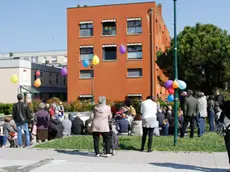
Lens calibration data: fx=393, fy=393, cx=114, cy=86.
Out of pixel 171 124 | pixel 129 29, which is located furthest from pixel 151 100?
pixel 129 29

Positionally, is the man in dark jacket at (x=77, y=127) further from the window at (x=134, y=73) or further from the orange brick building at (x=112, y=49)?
the window at (x=134, y=73)

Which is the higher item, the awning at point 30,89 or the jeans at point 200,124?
the awning at point 30,89

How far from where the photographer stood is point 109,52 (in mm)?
43031

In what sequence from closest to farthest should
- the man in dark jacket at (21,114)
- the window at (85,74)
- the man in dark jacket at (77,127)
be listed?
1. the man in dark jacket at (21,114)
2. the man in dark jacket at (77,127)
3. the window at (85,74)

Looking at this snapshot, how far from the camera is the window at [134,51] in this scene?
137 ft

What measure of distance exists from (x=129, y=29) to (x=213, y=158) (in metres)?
33.3

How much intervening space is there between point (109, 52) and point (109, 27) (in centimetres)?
271

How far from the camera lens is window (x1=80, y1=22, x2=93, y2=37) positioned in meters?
43.1

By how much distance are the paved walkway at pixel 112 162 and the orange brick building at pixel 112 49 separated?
30.8 meters

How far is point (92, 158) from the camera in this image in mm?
9992

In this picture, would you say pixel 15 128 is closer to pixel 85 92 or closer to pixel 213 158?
pixel 213 158

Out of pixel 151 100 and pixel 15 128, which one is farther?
pixel 15 128

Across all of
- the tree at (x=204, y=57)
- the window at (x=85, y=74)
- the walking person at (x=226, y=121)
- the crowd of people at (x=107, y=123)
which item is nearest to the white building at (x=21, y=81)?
the window at (x=85, y=74)

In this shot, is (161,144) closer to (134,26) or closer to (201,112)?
(201,112)
